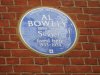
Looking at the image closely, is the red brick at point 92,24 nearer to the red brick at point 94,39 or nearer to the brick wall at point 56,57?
the brick wall at point 56,57

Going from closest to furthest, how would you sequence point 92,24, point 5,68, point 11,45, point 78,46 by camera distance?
1. point 5,68
2. point 11,45
3. point 78,46
4. point 92,24

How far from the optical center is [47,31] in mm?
3805

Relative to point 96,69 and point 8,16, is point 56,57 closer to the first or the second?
point 96,69

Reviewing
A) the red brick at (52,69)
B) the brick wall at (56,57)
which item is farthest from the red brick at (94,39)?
the red brick at (52,69)

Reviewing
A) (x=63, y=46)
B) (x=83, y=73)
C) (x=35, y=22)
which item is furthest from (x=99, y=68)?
(x=35, y=22)

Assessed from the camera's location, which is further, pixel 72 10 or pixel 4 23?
pixel 72 10

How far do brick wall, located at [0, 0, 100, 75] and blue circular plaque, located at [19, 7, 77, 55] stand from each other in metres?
0.06

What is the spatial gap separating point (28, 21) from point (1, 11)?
0.31m

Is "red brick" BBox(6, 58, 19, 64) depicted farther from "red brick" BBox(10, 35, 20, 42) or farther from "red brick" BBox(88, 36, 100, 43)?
"red brick" BBox(88, 36, 100, 43)

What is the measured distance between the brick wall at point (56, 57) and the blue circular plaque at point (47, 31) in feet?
0.20

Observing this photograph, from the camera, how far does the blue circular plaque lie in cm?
373

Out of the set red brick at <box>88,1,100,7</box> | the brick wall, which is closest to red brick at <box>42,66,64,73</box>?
the brick wall

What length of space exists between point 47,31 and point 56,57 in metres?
0.29

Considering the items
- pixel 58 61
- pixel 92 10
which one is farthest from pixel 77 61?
pixel 92 10
